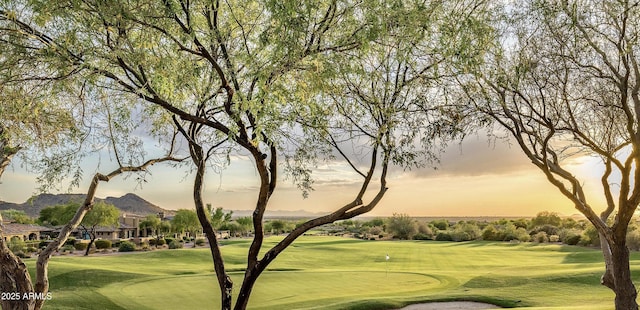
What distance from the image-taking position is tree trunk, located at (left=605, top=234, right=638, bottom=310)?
12.6 metres

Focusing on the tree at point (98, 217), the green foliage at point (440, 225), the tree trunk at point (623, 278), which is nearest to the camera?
the tree trunk at point (623, 278)

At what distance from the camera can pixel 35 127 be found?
14.1 m

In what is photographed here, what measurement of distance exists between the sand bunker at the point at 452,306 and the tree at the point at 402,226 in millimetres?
43007

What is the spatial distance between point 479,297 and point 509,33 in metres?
11.2

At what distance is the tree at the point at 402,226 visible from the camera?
62.4 metres

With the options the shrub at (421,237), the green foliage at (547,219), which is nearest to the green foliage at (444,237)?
the shrub at (421,237)

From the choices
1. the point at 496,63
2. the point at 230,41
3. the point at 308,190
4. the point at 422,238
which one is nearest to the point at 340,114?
the point at 308,190

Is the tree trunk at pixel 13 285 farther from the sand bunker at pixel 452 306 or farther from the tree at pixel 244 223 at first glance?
the tree at pixel 244 223

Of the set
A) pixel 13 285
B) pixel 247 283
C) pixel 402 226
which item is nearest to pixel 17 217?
pixel 402 226

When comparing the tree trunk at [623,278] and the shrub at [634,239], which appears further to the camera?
the shrub at [634,239]

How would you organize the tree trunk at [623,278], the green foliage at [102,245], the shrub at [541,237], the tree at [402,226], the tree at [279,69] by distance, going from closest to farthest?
the tree at [279,69], the tree trunk at [623,278], the shrub at [541,237], the green foliage at [102,245], the tree at [402,226]

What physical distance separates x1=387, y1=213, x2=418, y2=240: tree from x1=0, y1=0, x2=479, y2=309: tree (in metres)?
51.7

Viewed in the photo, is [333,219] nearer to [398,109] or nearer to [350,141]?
[350,141]

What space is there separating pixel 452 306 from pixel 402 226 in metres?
44.3
